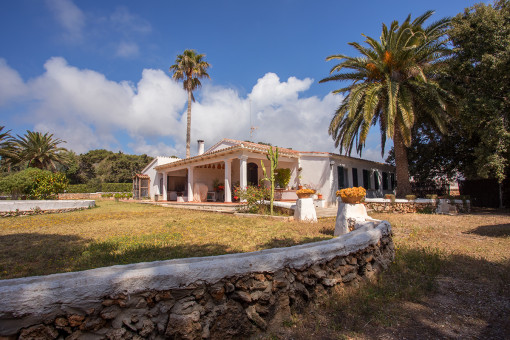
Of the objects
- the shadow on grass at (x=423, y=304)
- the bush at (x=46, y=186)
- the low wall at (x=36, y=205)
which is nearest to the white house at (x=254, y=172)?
the low wall at (x=36, y=205)

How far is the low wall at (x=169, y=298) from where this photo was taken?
1716 millimetres

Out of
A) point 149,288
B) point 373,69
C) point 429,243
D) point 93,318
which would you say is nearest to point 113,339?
point 93,318

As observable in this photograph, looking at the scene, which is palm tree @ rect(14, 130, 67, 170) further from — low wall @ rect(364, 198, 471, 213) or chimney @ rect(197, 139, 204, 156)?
low wall @ rect(364, 198, 471, 213)

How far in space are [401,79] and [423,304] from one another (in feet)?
42.4

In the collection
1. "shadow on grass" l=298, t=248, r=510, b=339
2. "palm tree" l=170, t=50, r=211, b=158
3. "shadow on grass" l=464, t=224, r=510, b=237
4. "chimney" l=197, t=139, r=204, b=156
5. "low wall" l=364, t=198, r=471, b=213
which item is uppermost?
"palm tree" l=170, t=50, r=211, b=158

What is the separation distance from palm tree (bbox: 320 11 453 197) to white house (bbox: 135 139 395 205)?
319 centimetres

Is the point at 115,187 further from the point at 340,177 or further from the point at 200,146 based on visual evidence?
the point at 340,177

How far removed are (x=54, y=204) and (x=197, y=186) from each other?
767 cm

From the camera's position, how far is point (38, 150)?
2862 centimetres

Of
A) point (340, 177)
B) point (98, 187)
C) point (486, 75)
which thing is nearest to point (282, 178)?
point (340, 177)

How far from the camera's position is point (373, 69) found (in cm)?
1277

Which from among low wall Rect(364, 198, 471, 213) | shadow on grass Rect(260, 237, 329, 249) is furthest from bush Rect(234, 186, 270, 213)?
low wall Rect(364, 198, 471, 213)

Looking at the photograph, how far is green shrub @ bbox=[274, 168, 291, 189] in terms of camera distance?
49.0 ft

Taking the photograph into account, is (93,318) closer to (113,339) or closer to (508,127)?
(113,339)
